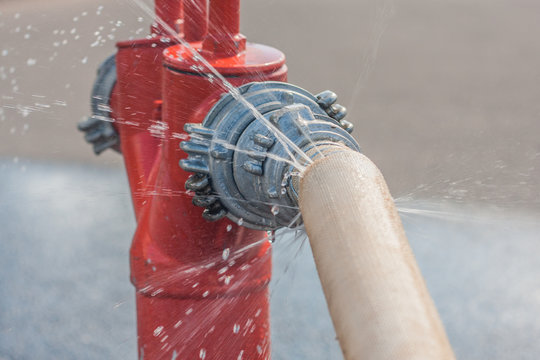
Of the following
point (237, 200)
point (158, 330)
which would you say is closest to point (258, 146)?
point (237, 200)

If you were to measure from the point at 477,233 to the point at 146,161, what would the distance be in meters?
1.73

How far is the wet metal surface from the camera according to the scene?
2.15 m

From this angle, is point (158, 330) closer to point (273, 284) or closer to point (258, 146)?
point (258, 146)

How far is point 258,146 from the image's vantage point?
0.92 meters

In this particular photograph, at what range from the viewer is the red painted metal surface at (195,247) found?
3.54ft

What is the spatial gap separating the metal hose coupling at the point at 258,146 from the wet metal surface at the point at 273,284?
3.16 feet

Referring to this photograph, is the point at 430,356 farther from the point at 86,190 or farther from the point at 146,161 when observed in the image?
the point at 86,190

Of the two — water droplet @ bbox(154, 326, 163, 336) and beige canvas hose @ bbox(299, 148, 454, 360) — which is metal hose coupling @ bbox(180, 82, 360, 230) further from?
water droplet @ bbox(154, 326, 163, 336)

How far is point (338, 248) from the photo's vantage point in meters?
0.63

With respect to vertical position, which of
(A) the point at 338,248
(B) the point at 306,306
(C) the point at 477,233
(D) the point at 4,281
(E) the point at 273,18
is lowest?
(D) the point at 4,281

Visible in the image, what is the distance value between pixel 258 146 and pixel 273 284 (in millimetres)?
1534

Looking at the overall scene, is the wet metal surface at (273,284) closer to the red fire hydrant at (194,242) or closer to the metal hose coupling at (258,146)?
the red fire hydrant at (194,242)

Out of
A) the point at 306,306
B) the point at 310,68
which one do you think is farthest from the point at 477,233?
the point at 310,68

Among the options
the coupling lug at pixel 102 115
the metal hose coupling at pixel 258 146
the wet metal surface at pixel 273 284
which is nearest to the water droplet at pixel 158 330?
the metal hose coupling at pixel 258 146
